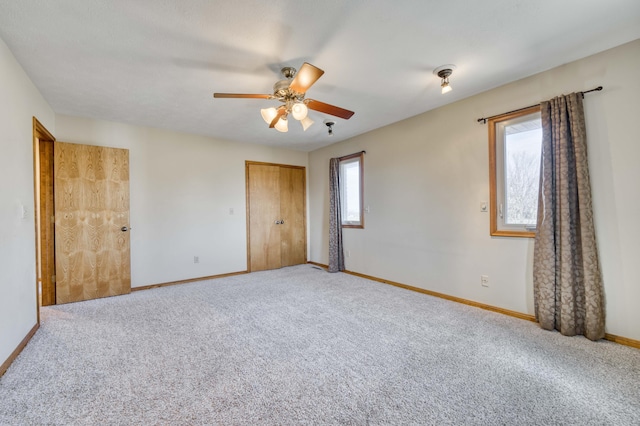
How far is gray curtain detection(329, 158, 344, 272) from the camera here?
500cm

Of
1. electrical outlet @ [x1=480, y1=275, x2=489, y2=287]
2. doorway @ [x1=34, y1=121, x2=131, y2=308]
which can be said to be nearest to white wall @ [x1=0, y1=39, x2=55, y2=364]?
doorway @ [x1=34, y1=121, x2=131, y2=308]

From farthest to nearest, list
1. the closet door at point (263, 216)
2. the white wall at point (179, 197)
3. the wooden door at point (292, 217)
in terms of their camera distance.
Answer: the wooden door at point (292, 217) < the closet door at point (263, 216) < the white wall at point (179, 197)

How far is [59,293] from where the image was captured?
343 cm

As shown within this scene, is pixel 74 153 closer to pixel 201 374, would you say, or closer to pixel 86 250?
pixel 86 250

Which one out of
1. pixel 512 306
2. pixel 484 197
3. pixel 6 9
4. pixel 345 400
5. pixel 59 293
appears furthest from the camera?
pixel 59 293

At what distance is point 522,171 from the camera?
284 cm

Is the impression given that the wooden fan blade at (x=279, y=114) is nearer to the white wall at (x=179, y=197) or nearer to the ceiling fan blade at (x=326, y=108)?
the ceiling fan blade at (x=326, y=108)

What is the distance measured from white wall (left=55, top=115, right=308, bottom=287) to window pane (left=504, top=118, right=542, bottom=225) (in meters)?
3.98

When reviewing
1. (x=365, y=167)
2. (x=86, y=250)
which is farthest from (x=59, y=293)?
(x=365, y=167)

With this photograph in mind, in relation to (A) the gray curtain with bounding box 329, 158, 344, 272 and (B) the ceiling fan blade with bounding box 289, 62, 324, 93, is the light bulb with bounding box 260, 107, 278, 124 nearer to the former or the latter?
(B) the ceiling fan blade with bounding box 289, 62, 324, 93

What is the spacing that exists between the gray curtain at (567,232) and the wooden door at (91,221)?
4949mm

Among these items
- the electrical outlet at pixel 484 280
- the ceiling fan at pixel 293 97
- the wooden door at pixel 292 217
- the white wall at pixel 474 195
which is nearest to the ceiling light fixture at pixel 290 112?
the ceiling fan at pixel 293 97

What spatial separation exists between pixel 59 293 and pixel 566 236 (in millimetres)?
A: 5547

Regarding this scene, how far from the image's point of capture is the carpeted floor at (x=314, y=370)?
4.97 ft
